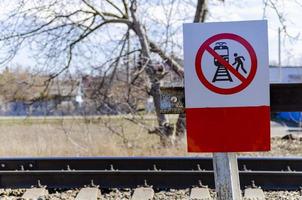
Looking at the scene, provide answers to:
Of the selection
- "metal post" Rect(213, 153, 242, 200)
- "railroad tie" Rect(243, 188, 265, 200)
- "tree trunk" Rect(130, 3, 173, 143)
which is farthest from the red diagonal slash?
"tree trunk" Rect(130, 3, 173, 143)

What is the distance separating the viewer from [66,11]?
12.5 meters

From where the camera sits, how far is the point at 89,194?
519 cm

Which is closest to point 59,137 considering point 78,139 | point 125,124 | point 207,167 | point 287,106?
point 78,139

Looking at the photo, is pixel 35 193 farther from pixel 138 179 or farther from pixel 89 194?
pixel 138 179

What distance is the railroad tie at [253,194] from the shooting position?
4.83 meters

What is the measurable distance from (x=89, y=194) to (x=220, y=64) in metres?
2.65

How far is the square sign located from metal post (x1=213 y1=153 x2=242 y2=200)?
0.16m

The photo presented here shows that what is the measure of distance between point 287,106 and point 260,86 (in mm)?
690

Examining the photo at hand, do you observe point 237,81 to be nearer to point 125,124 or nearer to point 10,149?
point 10,149

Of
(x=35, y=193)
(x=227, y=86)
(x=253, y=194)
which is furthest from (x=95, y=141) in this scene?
(x=227, y=86)

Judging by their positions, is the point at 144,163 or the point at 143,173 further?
the point at 144,163

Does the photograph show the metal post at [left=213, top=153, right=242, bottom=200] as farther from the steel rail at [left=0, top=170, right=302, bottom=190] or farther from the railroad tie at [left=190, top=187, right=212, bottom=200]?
the steel rail at [left=0, top=170, right=302, bottom=190]

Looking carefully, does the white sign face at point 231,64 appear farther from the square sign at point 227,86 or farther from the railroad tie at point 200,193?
the railroad tie at point 200,193

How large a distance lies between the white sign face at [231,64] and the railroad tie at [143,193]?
2.17 meters
